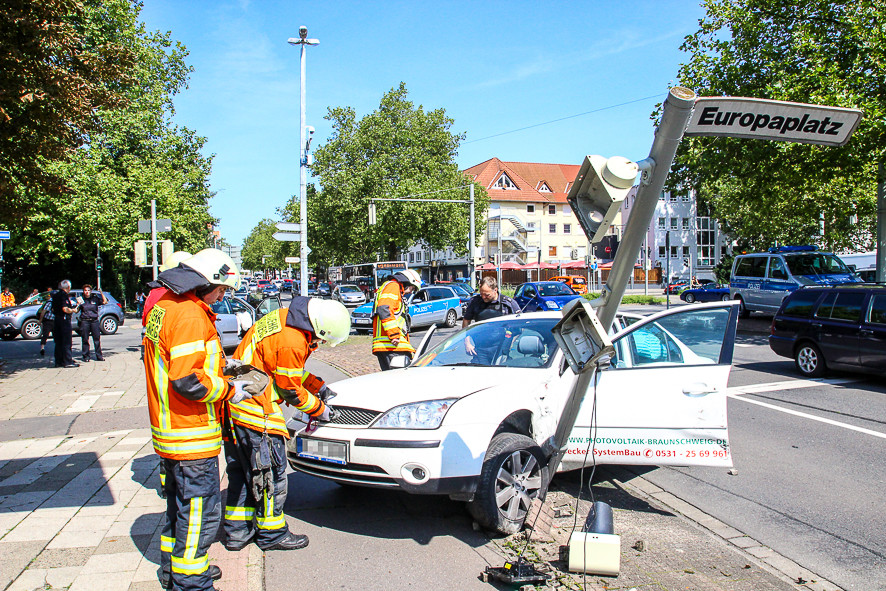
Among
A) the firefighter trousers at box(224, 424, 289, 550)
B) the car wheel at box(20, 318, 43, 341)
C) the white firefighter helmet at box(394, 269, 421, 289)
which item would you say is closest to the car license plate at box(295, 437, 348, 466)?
the firefighter trousers at box(224, 424, 289, 550)

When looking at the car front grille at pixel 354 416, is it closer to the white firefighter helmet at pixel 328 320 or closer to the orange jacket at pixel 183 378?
the white firefighter helmet at pixel 328 320

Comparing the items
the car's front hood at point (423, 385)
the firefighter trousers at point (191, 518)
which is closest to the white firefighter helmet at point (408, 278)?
the car's front hood at point (423, 385)

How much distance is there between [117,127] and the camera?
31.3 meters

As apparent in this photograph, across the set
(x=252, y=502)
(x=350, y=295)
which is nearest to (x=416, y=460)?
(x=252, y=502)

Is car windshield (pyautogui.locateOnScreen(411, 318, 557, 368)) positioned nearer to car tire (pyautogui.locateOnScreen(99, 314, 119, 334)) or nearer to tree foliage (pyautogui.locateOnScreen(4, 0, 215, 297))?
car tire (pyautogui.locateOnScreen(99, 314, 119, 334))

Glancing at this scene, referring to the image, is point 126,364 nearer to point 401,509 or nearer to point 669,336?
point 401,509

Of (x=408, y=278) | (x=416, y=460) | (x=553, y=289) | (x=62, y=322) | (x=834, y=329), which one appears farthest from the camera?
(x=553, y=289)

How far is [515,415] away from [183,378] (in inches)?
89.0

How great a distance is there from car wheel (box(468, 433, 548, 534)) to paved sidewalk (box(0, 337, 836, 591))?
175 mm

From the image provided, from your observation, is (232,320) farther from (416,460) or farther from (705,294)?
(705,294)

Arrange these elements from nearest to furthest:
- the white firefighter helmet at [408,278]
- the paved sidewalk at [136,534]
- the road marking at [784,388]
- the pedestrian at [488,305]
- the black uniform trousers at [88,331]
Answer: the paved sidewalk at [136,534], the pedestrian at [488,305], the white firefighter helmet at [408,278], the road marking at [784,388], the black uniform trousers at [88,331]

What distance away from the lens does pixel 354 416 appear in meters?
4.44

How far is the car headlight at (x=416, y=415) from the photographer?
4184 mm

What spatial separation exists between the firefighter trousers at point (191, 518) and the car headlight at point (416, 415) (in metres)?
1.17
